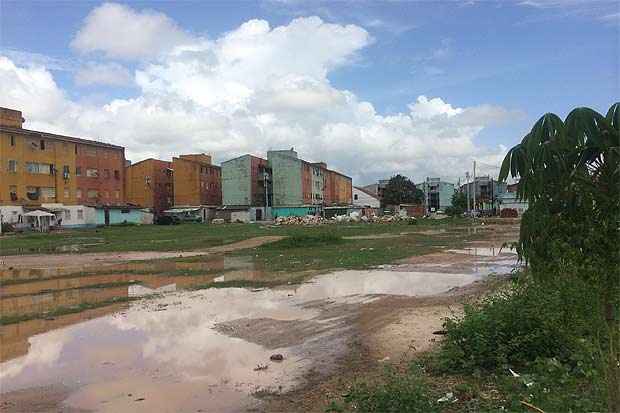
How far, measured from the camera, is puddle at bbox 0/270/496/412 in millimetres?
7262

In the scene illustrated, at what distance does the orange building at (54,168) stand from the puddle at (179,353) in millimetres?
59046

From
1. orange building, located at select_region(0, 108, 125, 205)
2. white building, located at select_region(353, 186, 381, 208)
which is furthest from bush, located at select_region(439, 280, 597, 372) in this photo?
white building, located at select_region(353, 186, 381, 208)

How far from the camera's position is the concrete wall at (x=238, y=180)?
9888 centimetres

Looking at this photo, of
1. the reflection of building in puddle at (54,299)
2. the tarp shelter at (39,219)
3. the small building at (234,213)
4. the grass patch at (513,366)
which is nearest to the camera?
the grass patch at (513,366)

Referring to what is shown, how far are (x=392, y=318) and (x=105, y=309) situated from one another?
712cm

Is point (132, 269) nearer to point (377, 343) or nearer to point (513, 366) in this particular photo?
point (377, 343)

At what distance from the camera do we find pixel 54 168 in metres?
70.7

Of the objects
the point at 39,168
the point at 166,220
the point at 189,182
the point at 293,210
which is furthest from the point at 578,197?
the point at 293,210

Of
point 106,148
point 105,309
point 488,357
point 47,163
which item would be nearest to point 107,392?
point 488,357

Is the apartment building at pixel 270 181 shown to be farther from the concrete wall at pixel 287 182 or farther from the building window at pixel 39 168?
the building window at pixel 39 168

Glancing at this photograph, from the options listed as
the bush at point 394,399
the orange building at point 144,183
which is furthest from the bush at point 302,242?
the orange building at point 144,183

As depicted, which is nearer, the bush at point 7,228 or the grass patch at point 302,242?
the grass patch at point 302,242

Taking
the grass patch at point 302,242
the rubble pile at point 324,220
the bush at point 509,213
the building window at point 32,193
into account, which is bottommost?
the grass patch at point 302,242

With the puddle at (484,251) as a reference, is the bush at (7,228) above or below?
above
